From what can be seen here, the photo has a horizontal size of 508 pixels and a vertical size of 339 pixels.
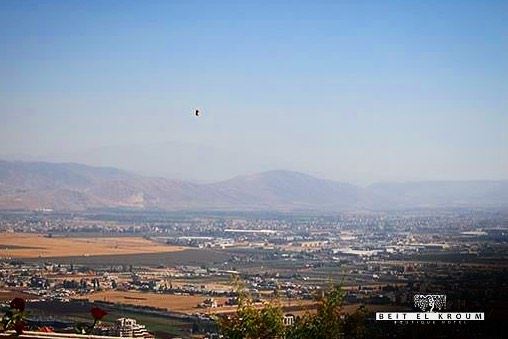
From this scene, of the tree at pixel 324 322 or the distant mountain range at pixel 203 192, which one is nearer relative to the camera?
the tree at pixel 324 322

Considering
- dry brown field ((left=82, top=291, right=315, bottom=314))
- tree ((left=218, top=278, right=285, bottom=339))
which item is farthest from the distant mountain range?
tree ((left=218, top=278, right=285, bottom=339))

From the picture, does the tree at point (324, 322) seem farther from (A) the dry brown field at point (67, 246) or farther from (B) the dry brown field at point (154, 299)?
(A) the dry brown field at point (67, 246)

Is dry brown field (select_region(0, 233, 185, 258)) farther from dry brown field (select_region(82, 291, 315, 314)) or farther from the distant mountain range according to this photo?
the distant mountain range

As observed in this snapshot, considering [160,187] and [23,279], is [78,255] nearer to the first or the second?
[23,279]

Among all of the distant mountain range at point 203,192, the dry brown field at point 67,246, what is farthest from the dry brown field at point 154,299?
Result: the distant mountain range at point 203,192

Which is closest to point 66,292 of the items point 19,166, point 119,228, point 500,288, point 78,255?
point 78,255

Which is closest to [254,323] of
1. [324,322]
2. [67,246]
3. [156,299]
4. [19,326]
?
[324,322]
